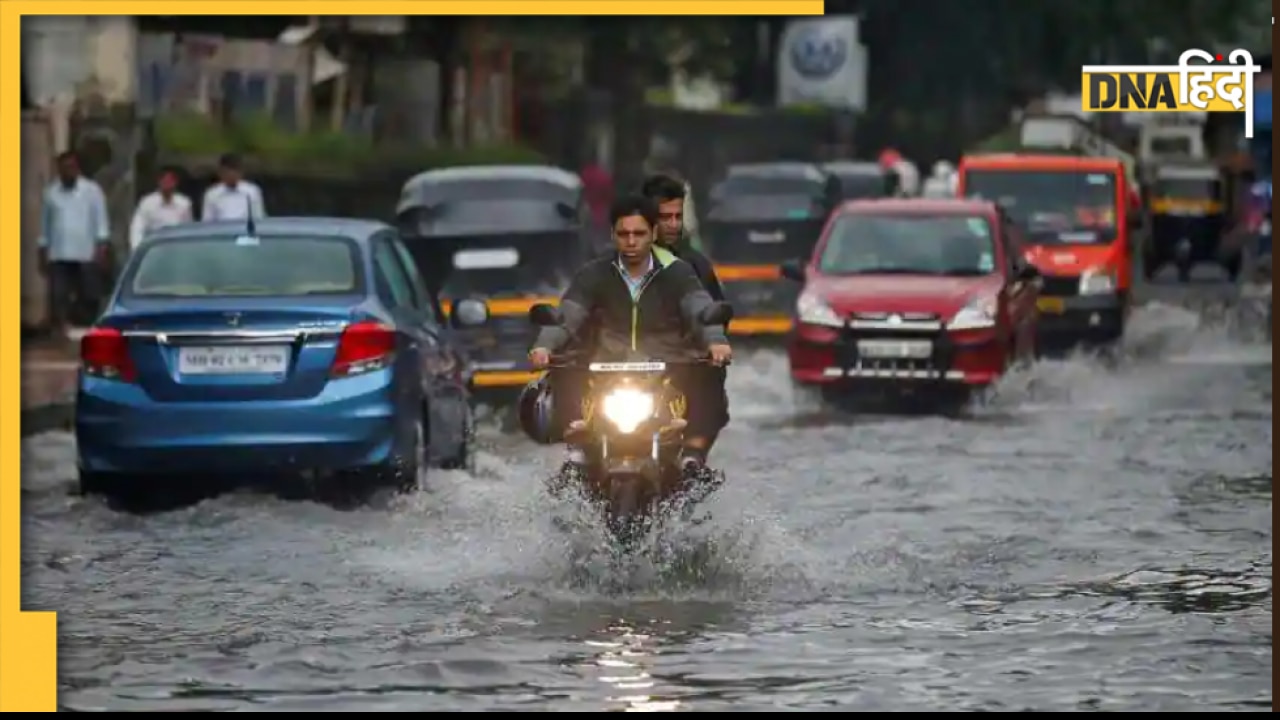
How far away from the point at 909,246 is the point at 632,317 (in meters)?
11.9

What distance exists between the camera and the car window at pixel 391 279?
1631 centimetres

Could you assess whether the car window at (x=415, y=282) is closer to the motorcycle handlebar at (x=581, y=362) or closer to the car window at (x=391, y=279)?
the car window at (x=391, y=279)

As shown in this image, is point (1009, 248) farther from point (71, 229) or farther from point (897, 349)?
point (71, 229)

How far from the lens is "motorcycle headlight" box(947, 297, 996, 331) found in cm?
2333

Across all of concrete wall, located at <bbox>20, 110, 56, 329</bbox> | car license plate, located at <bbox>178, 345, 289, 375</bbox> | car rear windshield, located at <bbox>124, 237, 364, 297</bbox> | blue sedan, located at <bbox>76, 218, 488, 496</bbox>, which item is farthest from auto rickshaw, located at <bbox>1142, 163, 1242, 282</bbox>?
car license plate, located at <bbox>178, 345, 289, 375</bbox>

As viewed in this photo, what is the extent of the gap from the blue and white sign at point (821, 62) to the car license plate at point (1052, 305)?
102 feet

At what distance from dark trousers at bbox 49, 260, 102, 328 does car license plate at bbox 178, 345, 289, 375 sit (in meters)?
12.0

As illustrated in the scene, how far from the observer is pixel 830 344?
23.3 metres

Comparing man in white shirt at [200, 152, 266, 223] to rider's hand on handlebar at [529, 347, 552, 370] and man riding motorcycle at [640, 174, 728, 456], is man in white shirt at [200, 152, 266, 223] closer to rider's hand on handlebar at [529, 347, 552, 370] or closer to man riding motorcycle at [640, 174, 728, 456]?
man riding motorcycle at [640, 174, 728, 456]

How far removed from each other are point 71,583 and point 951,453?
7332 millimetres

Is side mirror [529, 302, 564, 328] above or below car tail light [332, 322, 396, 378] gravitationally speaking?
above

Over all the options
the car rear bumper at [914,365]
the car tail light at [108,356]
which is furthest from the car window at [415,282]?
the car rear bumper at [914,365]

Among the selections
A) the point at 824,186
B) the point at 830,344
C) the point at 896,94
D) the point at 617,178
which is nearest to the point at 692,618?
A: the point at 830,344

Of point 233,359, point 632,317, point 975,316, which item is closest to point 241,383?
point 233,359
